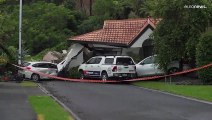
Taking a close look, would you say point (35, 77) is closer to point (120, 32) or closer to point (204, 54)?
point (120, 32)

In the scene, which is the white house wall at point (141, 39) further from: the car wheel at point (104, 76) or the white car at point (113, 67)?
the car wheel at point (104, 76)

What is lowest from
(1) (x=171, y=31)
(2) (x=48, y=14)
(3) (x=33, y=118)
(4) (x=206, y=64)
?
(3) (x=33, y=118)

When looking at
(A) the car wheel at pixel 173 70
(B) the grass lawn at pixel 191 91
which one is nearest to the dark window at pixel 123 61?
(A) the car wheel at pixel 173 70

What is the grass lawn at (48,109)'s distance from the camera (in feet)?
48.0

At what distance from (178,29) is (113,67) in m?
5.05

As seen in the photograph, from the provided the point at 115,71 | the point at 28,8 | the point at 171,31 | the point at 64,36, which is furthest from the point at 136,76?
the point at 28,8

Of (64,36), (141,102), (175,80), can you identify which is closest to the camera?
(141,102)

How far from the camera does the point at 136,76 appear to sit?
107 ft

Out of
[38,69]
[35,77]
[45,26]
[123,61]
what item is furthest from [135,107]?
[45,26]

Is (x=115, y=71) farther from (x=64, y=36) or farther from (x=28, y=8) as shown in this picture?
(x=28, y=8)

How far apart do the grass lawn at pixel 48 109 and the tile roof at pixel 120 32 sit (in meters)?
17.8

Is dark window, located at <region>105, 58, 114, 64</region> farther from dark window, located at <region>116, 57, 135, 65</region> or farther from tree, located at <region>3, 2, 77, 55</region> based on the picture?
tree, located at <region>3, 2, 77, 55</region>

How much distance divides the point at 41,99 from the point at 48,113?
473 centimetres

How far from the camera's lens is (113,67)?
3216 centimetres
